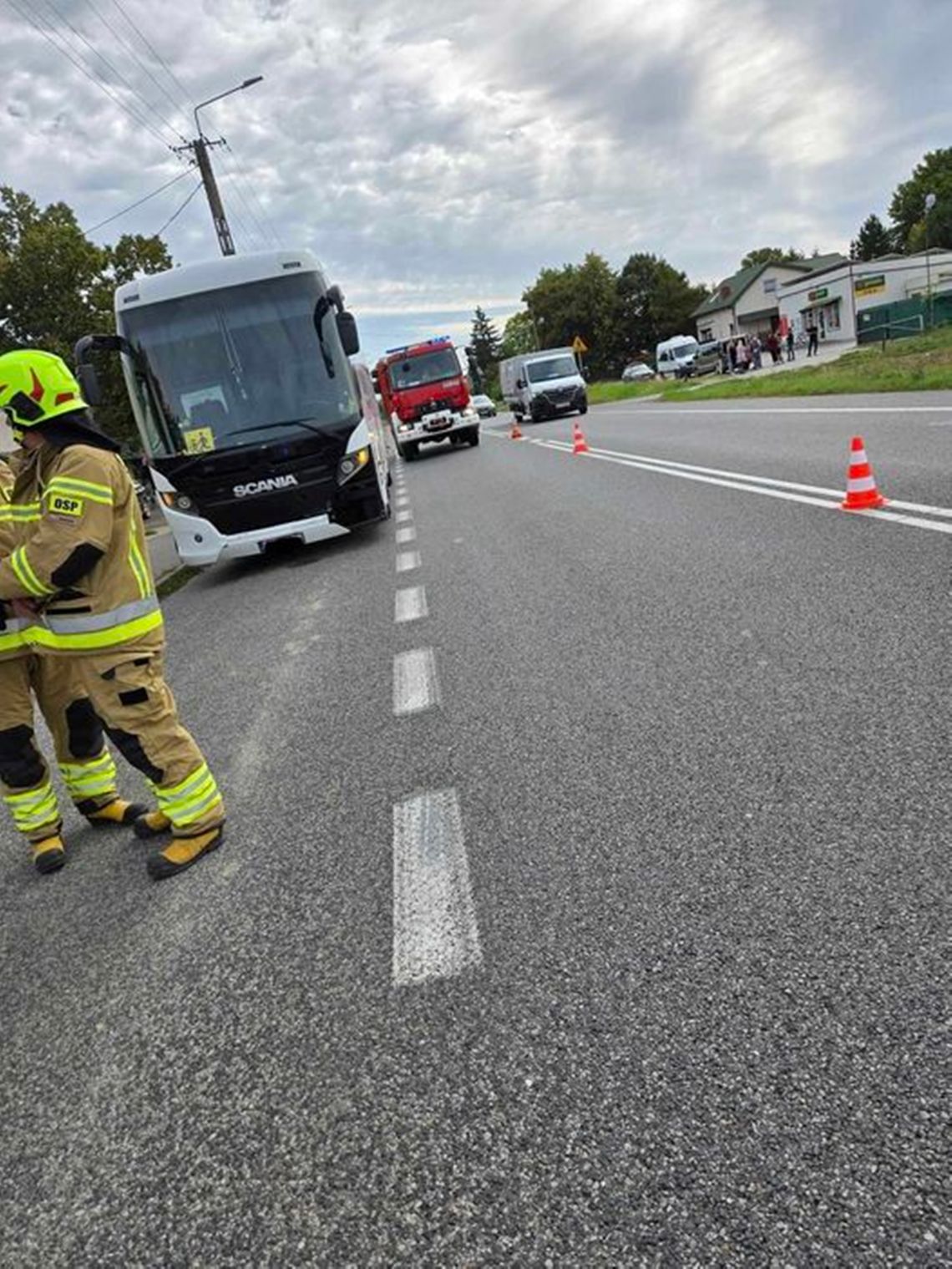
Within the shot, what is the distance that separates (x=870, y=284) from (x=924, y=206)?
58.1m

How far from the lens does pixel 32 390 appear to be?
3.20 m

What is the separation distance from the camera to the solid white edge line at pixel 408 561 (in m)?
8.72

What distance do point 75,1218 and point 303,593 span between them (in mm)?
6996

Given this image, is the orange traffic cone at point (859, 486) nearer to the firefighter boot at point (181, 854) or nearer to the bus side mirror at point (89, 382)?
the firefighter boot at point (181, 854)

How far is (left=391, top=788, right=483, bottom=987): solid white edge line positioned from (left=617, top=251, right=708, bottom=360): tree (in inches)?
3645

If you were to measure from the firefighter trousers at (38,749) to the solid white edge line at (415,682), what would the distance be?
144cm

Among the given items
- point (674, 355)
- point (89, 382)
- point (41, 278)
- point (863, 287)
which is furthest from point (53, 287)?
point (863, 287)

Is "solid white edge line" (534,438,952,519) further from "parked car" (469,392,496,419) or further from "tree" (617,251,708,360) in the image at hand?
"tree" (617,251,708,360)

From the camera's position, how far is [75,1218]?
1.85m

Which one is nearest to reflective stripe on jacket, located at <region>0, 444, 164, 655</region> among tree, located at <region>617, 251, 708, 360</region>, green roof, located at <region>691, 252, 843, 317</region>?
green roof, located at <region>691, 252, 843, 317</region>

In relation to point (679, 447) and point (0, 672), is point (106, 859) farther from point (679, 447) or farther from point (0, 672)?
point (679, 447)

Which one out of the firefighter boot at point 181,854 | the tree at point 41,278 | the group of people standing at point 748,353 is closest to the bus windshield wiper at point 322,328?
the firefighter boot at point 181,854

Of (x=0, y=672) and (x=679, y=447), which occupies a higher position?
(x=0, y=672)

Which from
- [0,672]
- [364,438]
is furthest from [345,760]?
[364,438]
